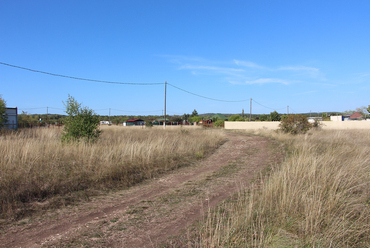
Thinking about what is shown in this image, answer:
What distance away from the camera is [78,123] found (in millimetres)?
10773

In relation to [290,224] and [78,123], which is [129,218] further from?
[78,123]

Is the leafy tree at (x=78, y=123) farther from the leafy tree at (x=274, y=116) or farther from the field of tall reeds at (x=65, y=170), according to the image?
the leafy tree at (x=274, y=116)

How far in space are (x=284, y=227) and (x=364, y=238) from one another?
3.55ft

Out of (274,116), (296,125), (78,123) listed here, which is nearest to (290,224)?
(78,123)

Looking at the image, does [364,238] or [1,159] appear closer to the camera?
[364,238]

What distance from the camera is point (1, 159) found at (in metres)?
6.18

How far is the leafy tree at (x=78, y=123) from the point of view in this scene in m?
10.7

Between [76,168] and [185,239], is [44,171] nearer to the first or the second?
[76,168]

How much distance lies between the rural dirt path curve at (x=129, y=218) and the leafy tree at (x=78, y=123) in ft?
18.6

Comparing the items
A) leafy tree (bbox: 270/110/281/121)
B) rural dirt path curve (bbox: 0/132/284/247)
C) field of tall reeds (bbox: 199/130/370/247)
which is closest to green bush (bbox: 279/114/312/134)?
rural dirt path curve (bbox: 0/132/284/247)

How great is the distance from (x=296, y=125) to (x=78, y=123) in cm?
2104

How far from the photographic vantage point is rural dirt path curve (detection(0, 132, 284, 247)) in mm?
3385

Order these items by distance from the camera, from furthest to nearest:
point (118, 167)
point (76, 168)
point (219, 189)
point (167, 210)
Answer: point (118, 167), point (76, 168), point (219, 189), point (167, 210)

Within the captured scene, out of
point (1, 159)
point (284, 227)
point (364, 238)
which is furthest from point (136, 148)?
point (364, 238)
